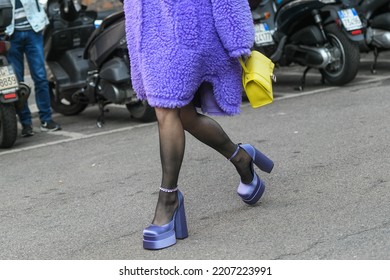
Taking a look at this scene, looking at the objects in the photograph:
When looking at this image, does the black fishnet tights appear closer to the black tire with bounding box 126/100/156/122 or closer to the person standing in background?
the black tire with bounding box 126/100/156/122

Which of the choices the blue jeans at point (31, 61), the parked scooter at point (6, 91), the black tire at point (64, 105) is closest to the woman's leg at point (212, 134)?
the parked scooter at point (6, 91)

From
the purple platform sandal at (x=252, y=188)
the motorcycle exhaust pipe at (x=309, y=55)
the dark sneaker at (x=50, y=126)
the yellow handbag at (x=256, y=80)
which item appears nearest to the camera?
the yellow handbag at (x=256, y=80)

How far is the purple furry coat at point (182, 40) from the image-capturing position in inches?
152

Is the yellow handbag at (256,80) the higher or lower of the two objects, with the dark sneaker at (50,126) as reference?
higher

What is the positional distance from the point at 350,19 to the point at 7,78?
3851 millimetres

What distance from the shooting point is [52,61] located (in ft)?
28.5

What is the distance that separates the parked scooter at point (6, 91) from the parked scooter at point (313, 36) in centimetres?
288

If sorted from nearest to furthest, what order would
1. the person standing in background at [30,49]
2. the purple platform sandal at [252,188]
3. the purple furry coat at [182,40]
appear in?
the purple furry coat at [182,40] < the purple platform sandal at [252,188] < the person standing in background at [30,49]

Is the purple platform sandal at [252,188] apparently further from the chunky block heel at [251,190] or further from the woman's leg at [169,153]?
the woman's leg at [169,153]

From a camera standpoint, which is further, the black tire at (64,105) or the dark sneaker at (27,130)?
the black tire at (64,105)

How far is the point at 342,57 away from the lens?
348 inches

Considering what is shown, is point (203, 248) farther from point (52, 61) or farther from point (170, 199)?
point (52, 61)

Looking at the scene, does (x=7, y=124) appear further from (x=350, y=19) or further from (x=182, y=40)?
(x=350, y=19)

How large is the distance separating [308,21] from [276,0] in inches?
27.7
